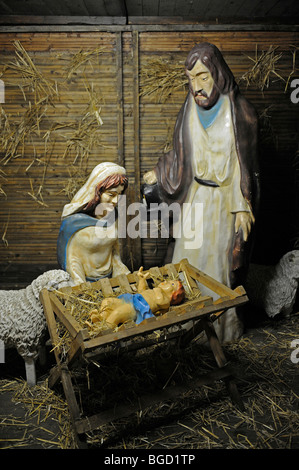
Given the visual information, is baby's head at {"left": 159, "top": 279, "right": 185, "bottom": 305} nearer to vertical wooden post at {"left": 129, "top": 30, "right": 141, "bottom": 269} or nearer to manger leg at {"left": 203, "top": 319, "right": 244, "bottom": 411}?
manger leg at {"left": 203, "top": 319, "right": 244, "bottom": 411}

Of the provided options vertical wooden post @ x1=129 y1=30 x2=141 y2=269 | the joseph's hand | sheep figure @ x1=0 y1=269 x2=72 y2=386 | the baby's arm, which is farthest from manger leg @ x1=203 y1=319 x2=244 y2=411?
vertical wooden post @ x1=129 y1=30 x2=141 y2=269

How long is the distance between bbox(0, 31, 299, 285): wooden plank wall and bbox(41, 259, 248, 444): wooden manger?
5.48 feet

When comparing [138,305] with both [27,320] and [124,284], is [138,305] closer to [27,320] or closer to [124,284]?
[124,284]

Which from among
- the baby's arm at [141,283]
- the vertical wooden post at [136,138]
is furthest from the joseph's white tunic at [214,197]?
the vertical wooden post at [136,138]

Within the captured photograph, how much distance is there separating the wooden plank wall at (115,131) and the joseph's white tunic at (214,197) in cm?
105

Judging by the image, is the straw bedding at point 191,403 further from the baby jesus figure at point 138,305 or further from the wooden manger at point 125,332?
the baby jesus figure at point 138,305

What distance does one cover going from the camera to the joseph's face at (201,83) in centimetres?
316

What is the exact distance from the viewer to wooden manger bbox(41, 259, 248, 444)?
2074mm

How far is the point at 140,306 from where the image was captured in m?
2.32

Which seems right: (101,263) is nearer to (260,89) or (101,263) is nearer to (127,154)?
(127,154)

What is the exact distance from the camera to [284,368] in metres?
3.23

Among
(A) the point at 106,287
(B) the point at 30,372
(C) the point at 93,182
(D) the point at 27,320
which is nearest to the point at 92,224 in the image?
(C) the point at 93,182

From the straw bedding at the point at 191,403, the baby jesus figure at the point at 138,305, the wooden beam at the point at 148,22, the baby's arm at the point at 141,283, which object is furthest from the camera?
the wooden beam at the point at 148,22

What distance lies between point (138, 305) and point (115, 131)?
102 inches
